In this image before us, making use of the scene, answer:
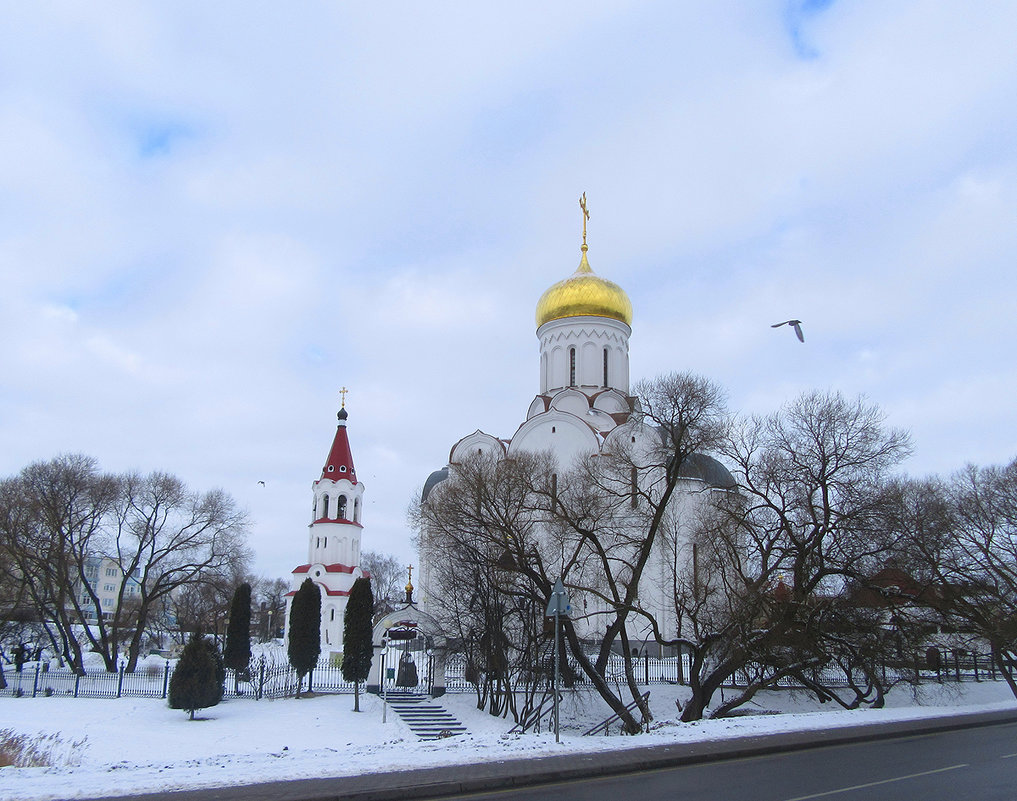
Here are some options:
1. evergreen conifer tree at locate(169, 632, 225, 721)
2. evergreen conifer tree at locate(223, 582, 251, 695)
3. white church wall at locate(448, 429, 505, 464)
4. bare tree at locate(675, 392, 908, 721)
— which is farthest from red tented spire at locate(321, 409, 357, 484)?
bare tree at locate(675, 392, 908, 721)

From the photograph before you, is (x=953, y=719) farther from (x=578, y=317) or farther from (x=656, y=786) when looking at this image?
(x=578, y=317)

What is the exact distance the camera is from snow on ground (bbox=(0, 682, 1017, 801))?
30.5 ft

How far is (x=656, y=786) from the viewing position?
9258 mm

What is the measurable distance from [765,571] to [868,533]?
2432 mm

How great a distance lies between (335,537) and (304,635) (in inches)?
870

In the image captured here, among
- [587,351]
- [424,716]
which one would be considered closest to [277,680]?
[424,716]

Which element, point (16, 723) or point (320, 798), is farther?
point (16, 723)

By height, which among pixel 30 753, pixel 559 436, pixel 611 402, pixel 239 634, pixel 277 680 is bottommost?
pixel 277 680

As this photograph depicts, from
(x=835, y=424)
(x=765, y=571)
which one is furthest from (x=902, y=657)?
(x=835, y=424)

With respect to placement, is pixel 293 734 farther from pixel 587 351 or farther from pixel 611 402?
pixel 587 351

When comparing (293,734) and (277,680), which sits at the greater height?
(277,680)

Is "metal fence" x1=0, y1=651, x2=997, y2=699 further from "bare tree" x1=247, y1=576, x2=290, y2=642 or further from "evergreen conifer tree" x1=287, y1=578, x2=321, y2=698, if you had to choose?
"bare tree" x1=247, y1=576, x2=290, y2=642

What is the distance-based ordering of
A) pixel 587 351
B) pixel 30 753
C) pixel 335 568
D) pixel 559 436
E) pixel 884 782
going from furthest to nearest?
pixel 335 568
pixel 587 351
pixel 559 436
pixel 30 753
pixel 884 782

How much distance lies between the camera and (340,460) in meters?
48.3
